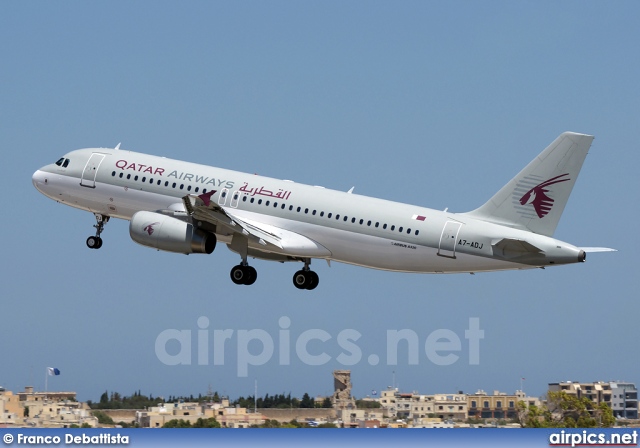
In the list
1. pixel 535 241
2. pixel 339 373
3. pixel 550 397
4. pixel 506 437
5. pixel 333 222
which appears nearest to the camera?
pixel 535 241

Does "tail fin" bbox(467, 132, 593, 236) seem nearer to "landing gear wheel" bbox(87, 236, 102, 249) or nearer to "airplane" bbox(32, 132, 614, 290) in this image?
"airplane" bbox(32, 132, 614, 290)

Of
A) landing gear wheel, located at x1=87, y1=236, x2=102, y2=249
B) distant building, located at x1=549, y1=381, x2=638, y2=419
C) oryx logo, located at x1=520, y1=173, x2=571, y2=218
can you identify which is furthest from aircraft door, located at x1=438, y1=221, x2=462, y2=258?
distant building, located at x1=549, y1=381, x2=638, y2=419

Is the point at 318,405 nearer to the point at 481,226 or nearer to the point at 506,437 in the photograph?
the point at 506,437

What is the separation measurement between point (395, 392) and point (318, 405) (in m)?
20.2

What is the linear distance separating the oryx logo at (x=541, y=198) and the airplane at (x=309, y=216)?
0.04 m

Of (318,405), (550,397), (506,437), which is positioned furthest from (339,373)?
(550,397)

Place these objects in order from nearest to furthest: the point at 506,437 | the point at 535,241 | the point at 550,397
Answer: the point at 535,241
the point at 506,437
the point at 550,397

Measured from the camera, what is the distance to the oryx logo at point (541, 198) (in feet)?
201

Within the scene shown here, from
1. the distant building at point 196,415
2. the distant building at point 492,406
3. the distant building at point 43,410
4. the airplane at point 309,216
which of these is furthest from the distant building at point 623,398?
the airplane at point 309,216

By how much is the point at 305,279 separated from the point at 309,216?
482 centimetres

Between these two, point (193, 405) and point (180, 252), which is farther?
point (193, 405)

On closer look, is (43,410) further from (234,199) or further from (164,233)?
(234,199)

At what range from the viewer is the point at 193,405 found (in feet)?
279

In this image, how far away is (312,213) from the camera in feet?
213
